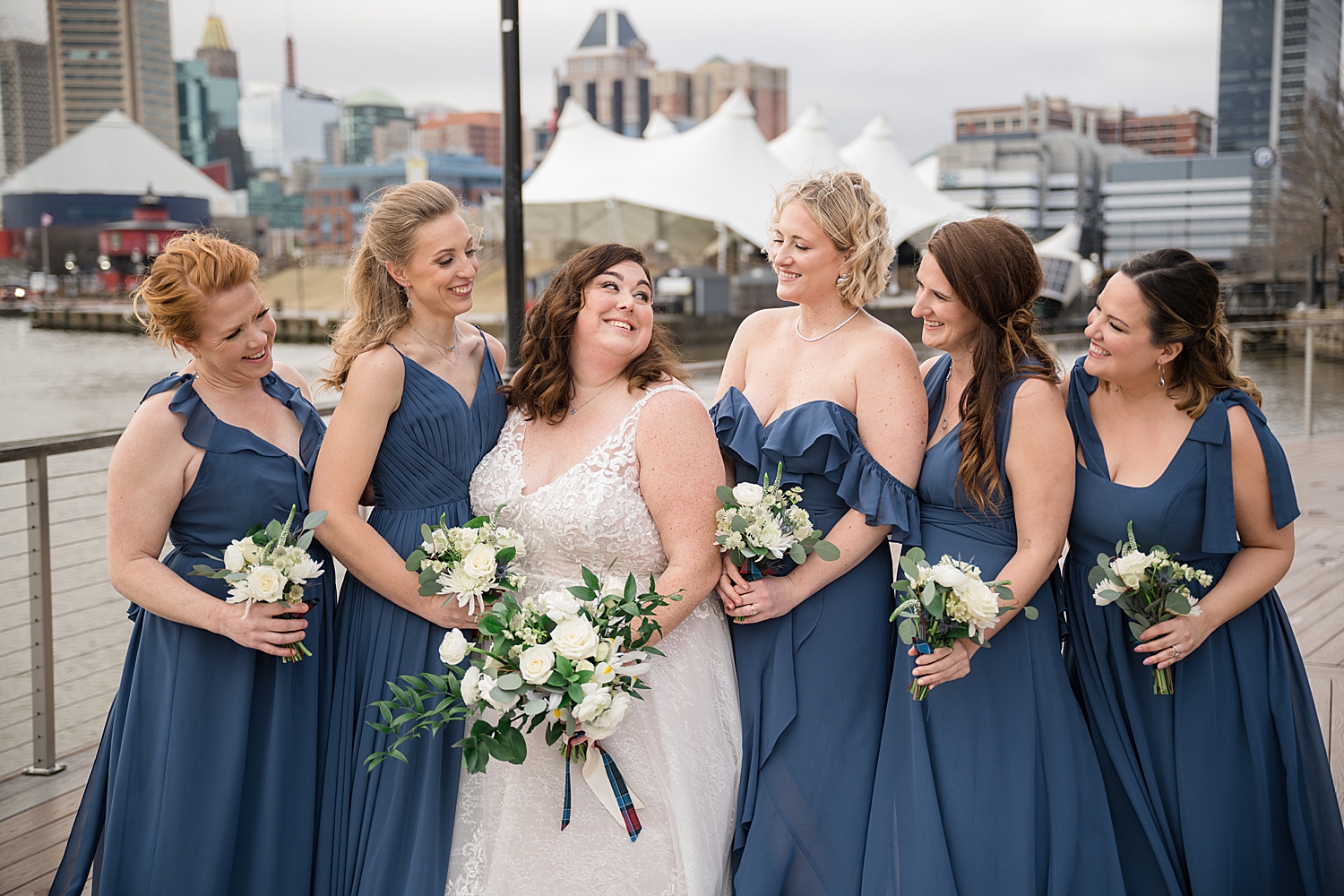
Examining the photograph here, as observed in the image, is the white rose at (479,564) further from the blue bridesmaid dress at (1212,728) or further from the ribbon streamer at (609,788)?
the blue bridesmaid dress at (1212,728)

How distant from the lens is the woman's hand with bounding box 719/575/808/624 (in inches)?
96.4

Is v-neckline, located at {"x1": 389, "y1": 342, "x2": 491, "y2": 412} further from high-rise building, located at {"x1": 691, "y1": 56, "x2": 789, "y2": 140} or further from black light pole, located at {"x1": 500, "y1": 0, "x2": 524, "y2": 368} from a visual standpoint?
high-rise building, located at {"x1": 691, "y1": 56, "x2": 789, "y2": 140}

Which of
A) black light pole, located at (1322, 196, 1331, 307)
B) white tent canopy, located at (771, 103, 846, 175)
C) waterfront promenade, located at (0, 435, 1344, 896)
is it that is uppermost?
white tent canopy, located at (771, 103, 846, 175)

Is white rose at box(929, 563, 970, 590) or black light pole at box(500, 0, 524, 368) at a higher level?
black light pole at box(500, 0, 524, 368)

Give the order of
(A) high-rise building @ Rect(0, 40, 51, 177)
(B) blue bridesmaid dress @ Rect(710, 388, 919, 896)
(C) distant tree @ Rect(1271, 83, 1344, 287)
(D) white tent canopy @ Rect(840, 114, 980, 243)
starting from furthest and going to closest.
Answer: (A) high-rise building @ Rect(0, 40, 51, 177)
(D) white tent canopy @ Rect(840, 114, 980, 243)
(C) distant tree @ Rect(1271, 83, 1344, 287)
(B) blue bridesmaid dress @ Rect(710, 388, 919, 896)

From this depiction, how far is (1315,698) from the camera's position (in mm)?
3885

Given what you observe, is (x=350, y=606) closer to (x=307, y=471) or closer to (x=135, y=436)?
(x=307, y=471)

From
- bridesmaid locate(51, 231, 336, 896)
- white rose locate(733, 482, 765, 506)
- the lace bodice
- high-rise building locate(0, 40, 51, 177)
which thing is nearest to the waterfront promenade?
bridesmaid locate(51, 231, 336, 896)

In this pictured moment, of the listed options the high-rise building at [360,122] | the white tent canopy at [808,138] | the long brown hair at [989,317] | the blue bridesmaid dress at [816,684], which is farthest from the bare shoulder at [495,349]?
the high-rise building at [360,122]

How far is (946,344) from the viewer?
2.50 meters

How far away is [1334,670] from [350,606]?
12.6ft

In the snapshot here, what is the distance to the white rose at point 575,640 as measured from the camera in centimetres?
205

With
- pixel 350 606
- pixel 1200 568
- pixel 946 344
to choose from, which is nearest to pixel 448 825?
pixel 350 606

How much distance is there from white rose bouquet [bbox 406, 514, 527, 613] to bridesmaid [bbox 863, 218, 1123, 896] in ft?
3.00
